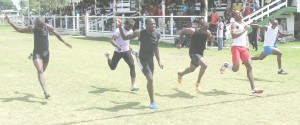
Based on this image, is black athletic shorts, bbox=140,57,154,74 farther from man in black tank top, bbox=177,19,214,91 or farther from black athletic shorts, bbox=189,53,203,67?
black athletic shorts, bbox=189,53,203,67

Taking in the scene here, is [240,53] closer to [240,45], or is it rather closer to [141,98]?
[240,45]

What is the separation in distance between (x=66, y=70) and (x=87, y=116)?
6.34 meters

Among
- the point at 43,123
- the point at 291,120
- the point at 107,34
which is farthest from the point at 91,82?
the point at 107,34

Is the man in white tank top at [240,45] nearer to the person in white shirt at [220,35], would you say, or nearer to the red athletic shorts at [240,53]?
the red athletic shorts at [240,53]

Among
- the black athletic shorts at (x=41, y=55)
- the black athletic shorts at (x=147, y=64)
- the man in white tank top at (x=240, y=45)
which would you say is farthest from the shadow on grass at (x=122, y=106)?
the man in white tank top at (x=240, y=45)

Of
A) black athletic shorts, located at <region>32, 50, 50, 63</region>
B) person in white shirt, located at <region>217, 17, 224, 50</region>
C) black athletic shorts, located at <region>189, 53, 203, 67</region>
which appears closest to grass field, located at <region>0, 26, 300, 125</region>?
black athletic shorts, located at <region>189, 53, 203, 67</region>

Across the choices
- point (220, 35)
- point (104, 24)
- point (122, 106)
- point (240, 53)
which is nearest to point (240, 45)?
point (240, 53)

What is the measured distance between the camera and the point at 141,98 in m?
9.06

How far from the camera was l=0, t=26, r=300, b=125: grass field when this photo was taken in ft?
23.8

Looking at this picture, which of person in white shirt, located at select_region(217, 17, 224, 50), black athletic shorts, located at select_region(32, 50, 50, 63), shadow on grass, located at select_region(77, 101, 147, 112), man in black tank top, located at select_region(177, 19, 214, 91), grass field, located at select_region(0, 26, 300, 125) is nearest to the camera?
grass field, located at select_region(0, 26, 300, 125)

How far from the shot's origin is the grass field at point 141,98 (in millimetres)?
7266

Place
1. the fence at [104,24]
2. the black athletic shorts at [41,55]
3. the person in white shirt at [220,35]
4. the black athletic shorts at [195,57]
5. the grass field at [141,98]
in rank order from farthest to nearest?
the fence at [104,24] < the person in white shirt at [220,35] < the black athletic shorts at [195,57] < the black athletic shorts at [41,55] < the grass field at [141,98]

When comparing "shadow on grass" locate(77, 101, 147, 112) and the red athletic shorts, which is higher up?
the red athletic shorts

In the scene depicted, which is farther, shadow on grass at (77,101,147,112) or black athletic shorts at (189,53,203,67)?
black athletic shorts at (189,53,203,67)
